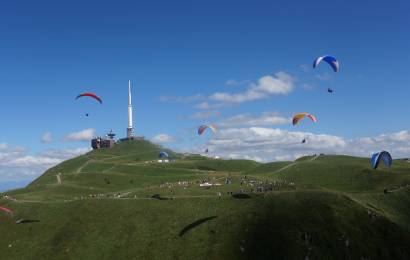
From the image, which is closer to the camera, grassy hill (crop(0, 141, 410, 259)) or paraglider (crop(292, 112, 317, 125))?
grassy hill (crop(0, 141, 410, 259))

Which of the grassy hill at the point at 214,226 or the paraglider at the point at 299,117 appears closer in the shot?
the grassy hill at the point at 214,226

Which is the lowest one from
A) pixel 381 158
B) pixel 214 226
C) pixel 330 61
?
pixel 214 226

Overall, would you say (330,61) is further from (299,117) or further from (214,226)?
(214,226)

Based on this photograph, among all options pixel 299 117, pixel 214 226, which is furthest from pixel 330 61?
pixel 214 226

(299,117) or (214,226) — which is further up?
(299,117)

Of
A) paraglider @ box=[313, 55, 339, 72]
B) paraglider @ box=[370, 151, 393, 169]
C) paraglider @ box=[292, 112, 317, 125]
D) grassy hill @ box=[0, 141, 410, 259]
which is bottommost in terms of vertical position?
grassy hill @ box=[0, 141, 410, 259]

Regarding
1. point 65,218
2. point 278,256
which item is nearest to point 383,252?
point 278,256

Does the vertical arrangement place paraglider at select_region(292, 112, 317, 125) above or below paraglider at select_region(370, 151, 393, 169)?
above

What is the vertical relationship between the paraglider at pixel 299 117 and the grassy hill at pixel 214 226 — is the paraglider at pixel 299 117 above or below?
above

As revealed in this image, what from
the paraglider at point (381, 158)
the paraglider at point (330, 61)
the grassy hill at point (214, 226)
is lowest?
the grassy hill at point (214, 226)

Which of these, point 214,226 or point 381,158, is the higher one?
point 381,158

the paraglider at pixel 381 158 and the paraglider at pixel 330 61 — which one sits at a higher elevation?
the paraglider at pixel 330 61

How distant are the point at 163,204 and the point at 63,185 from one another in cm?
5390

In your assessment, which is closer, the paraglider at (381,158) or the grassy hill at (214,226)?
the grassy hill at (214,226)
